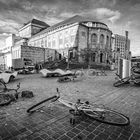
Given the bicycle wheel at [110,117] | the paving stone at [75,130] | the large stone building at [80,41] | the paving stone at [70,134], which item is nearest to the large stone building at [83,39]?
the large stone building at [80,41]

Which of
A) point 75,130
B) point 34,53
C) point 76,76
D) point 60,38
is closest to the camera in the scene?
point 75,130

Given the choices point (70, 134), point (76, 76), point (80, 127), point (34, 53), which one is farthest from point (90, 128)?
point (34, 53)

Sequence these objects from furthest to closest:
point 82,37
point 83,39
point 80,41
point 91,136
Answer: point 83,39, point 82,37, point 80,41, point 91,136

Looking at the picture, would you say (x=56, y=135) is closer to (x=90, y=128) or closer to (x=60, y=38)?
(x=90, y=128)

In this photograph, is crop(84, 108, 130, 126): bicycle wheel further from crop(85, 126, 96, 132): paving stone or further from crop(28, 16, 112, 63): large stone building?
crop(28, 16, 112, 63): large stone building

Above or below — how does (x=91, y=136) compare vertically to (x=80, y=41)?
below

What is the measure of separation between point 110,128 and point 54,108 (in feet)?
6.64

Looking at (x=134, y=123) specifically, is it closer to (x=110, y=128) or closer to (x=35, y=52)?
(x=110, y=128)

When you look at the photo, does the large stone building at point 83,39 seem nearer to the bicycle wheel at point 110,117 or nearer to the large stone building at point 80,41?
the large stone building at point 80,41

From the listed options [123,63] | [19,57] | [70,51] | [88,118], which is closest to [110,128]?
[88,118]

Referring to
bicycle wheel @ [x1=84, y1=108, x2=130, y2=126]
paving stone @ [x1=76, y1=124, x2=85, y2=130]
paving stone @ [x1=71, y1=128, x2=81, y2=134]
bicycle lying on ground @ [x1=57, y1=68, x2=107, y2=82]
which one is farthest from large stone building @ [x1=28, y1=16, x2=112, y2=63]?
paving stone @ [x1=71, y1=128, x2=81, y2=134]

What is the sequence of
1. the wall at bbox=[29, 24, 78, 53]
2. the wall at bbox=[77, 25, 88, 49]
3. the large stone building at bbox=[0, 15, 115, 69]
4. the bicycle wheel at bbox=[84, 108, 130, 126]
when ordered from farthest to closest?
the wall at bbox=[29, 24, 78, 53] → the wall at bbox=[77, 25, 88, 49] → the large stone building at bbox=[0, 15, 115, 69] → the bicycle wheel at bbox=[84, 108, 130, 126]

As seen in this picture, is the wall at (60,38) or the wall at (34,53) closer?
the wall at (34,53)

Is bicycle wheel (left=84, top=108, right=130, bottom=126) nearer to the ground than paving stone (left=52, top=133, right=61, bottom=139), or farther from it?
farther from it
